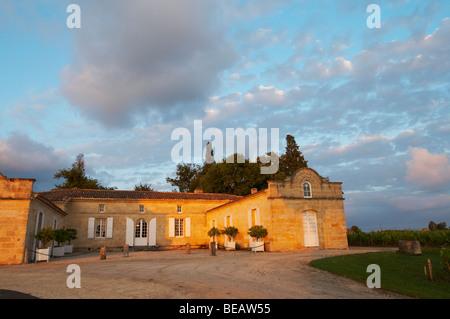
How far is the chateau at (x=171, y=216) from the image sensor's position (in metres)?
14.9

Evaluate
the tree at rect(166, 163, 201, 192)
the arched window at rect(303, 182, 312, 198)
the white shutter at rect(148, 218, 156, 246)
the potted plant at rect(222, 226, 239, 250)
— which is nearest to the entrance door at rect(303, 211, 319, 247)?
the arched window at rect(303, 182, 312, 198)

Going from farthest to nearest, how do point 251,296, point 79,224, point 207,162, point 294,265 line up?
point 207,162 → point 79,224 → point 294,265 → point 251,296

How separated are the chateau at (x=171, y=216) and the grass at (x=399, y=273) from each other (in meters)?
7.00

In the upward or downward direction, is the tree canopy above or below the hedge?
above

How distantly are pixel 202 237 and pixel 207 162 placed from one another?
2728 cm

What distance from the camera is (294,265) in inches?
464

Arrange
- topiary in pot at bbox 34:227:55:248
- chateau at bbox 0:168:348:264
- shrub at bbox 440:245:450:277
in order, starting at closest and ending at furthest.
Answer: shrub at bbox 440:245:450:277
chateau at bbox 0:168:348:264
topiary in pot at bbox 34:227:55:248

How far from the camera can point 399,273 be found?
33.0 feet

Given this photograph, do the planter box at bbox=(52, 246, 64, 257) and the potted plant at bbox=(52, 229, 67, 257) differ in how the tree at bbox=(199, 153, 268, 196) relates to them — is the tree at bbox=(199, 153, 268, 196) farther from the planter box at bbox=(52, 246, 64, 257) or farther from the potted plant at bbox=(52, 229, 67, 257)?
the potted plant at bbox=(52, 229, 67, 257)

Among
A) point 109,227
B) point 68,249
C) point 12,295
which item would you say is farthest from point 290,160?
point 12,295

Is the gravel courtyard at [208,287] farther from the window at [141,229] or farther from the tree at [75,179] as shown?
the tree at [75,179]

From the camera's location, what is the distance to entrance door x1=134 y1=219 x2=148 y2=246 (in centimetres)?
2853
